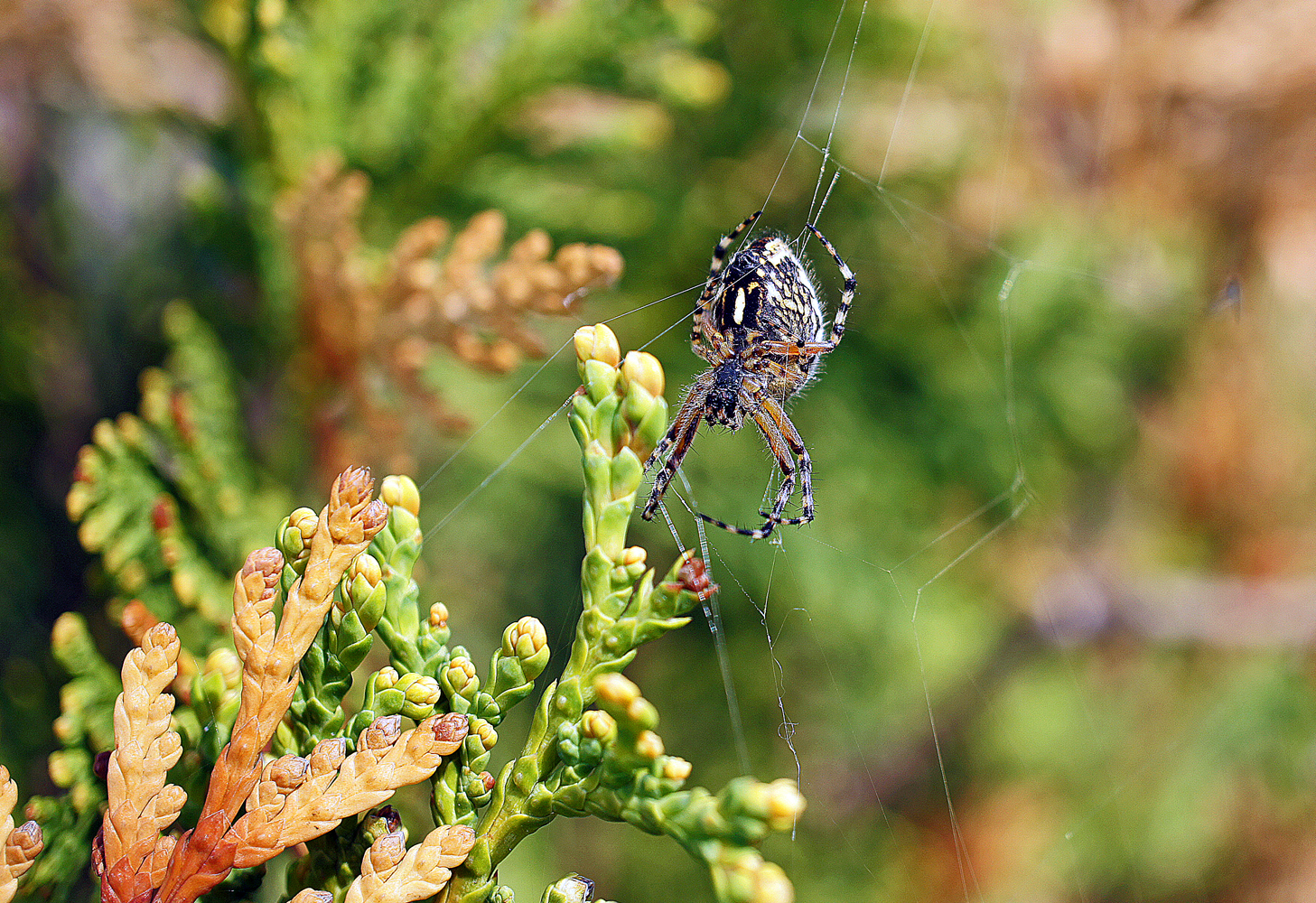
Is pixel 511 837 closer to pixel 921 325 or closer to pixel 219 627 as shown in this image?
pixel 219 627

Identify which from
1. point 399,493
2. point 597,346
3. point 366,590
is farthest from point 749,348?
point 366,590

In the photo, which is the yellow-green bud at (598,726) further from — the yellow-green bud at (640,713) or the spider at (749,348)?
the spider at (749,348)

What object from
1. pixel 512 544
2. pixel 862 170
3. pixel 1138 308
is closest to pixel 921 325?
pixel 862 170

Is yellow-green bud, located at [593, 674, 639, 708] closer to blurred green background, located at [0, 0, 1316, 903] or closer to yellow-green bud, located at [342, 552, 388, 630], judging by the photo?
yellow-green bud, located at [342, 552, 388, 630]

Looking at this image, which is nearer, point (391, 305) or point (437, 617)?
point (437, 617)

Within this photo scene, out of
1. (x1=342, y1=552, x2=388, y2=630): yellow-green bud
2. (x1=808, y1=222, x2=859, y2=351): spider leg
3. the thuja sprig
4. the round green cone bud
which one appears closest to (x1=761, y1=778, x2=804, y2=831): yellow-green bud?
the thuja sprig

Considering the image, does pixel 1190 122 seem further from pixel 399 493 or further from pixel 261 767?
pixel 261 767
